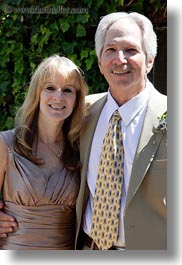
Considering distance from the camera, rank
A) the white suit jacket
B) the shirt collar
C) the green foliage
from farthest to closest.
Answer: the green foliage, the shirt collar, the white suit jacket

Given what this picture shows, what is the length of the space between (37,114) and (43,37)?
81 centimetres

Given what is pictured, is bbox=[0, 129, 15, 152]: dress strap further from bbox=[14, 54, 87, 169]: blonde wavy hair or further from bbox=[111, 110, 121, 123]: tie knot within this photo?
bbox=[111, 110, 121, 123]: tie knot

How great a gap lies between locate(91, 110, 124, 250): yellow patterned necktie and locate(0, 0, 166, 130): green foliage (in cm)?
80

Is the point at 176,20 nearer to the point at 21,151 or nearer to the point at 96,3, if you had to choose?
the point at 21,151

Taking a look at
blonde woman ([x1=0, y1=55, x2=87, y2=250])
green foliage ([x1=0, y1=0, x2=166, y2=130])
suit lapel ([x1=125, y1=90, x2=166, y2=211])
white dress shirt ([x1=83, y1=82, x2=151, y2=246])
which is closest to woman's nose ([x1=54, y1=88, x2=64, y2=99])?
blonde woman ([x1=0, y1=55, x2=87, y2=250])

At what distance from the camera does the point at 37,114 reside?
2.15 m

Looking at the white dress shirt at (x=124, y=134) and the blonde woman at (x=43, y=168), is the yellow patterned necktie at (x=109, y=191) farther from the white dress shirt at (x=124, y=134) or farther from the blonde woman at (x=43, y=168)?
the blonde woman at (x=43, y=168)

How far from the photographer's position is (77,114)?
7.11ft

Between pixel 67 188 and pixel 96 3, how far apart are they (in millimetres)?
1070

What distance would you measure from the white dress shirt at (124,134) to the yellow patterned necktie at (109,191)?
2 centimetres

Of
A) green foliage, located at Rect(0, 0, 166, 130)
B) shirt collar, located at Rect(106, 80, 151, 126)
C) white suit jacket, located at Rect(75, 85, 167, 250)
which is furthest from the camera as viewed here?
green foliage, located at Rect(0, 0, 166, 130)

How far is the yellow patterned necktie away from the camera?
6.49 ft

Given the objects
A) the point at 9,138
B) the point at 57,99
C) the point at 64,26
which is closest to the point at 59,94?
the point at 57,99

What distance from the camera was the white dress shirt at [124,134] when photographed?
77.9 inches
